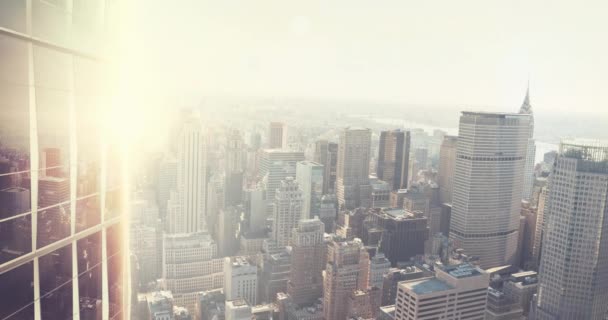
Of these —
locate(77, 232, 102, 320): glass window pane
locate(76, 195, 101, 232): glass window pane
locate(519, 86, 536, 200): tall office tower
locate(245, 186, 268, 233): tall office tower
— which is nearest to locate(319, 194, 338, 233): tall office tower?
locate(245, 186, 268, 233): tall office tower

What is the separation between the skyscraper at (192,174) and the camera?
57.0 feet

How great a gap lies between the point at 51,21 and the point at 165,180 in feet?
53.2

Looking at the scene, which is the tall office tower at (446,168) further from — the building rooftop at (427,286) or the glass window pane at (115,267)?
the glass window pane at (115,267)

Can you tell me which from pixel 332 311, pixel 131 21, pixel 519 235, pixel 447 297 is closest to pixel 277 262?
pixel 332 311

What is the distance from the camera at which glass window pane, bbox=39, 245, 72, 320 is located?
270 cm

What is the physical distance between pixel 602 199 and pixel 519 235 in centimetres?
634

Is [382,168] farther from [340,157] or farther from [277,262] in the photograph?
[277,262]

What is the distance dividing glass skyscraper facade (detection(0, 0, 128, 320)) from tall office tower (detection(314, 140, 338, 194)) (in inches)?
778

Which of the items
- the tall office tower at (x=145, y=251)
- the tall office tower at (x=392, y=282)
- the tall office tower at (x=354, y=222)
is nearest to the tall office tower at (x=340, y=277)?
the tall office tower at (x=392, y=282)

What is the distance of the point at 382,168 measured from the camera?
23906 mm

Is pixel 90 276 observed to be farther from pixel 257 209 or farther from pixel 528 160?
pixel 528 160

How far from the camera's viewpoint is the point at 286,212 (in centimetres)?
1694

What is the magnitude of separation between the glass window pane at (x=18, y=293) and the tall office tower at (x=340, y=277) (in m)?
10.7

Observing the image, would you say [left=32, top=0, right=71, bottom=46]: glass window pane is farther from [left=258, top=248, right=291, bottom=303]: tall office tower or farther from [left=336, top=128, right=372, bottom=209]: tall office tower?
[left=336, top=128, right=372, bottom=209]: tall office tower
